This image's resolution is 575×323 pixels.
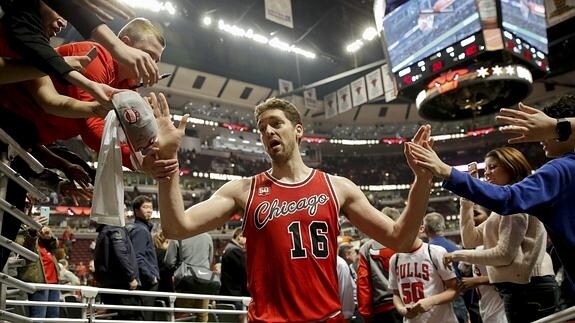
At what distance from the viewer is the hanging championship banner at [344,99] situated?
19861 mm

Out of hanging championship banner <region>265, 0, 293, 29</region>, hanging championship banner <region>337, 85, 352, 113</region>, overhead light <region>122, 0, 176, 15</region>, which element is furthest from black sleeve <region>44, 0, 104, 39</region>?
hanging championship banner <region>337, 85, 352, 113</region>

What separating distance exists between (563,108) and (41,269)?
4983 mm

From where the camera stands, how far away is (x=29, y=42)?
76.9 inches

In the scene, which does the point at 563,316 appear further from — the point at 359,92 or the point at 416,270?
the point at 359,92

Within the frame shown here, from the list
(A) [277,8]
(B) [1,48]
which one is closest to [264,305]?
(B) [1,48]

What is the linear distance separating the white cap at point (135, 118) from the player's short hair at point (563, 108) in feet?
6.57

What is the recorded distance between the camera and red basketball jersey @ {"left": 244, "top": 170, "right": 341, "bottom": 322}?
2.45 meters

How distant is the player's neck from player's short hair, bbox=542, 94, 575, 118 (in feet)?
4.31

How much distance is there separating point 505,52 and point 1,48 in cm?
1021

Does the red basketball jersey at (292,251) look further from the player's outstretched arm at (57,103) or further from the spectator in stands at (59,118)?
the player's outstretched arm at (57,103)

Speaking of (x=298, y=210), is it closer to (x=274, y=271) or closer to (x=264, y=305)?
(x=274, y=271)

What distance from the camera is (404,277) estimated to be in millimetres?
4426

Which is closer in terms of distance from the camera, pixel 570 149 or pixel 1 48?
pixel 1 48

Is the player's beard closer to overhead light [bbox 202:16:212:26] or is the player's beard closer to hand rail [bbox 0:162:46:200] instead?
hand rail [bbox 0:162:46:200]
